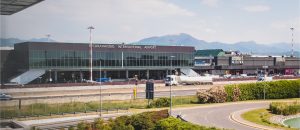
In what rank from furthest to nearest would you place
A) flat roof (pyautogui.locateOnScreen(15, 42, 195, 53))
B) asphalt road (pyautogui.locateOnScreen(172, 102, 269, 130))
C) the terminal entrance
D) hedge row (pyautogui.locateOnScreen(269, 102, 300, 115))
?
1. the terminal entrance
2. flat roof (pyautogui.locateOnScreen(15, 42, 195, 53))
3. hedge row (pyautogui.locateOnScreen(269, 102, 300, 115))
4. asphalt road (pyautogui.locateOnScreen(172, 102, 269, 130))

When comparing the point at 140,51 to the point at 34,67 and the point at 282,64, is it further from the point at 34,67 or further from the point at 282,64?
the point at 282,64

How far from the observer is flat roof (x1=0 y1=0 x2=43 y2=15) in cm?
1380

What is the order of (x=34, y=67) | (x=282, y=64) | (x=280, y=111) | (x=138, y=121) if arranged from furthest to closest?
(x=282, y=64), (x=34, y=67), (x=280, y=111), (x=138, y=121)

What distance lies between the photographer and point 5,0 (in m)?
13.7

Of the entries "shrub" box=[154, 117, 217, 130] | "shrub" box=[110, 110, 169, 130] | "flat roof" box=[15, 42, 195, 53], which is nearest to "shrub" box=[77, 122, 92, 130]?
"shrub" box=[110, 110, 169, 130]

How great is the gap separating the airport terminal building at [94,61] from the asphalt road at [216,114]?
145ft

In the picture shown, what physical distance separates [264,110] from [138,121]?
A: 79.5 feet

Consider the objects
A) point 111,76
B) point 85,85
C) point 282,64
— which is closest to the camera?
point 85,85

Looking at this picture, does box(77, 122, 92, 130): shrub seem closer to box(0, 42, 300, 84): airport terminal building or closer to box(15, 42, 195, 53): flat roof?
box(0, 42, 300, 84): airport terminal building

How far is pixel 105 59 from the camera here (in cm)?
9981

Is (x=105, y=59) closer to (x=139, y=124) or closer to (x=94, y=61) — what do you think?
(x=94, y=61)

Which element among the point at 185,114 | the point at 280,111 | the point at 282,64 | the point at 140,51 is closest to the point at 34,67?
the point at 140,51

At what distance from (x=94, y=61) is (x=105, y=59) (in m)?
3.82

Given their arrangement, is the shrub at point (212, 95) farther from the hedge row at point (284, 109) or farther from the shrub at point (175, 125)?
the shrub at point (175, 125)
